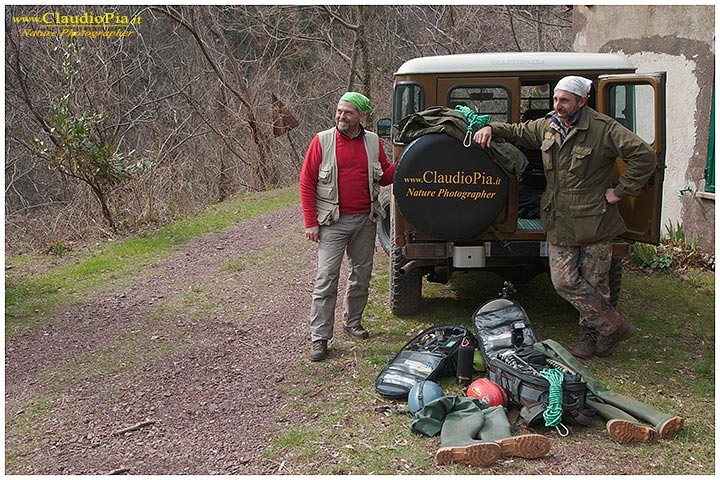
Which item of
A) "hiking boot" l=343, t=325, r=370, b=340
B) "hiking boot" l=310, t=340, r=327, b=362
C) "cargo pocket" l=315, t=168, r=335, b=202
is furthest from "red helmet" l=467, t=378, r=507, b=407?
"cargo pocket" l=315, t=168, r=335, b=202

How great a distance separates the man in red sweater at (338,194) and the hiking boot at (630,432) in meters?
2.20

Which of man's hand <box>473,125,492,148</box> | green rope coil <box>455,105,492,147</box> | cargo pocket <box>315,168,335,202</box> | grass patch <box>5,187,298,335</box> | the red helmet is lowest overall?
the red helmet

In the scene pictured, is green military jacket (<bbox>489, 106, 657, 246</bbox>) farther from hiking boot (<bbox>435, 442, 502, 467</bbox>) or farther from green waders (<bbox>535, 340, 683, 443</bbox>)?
hiking boot (<bbox>435, 442, 502, 467</bbox>)

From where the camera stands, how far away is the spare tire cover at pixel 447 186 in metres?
A: 5.03

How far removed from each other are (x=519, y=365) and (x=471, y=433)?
28.1 inches

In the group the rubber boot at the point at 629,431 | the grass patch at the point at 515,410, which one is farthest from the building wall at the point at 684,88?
the rubber boot at the point at 629,431

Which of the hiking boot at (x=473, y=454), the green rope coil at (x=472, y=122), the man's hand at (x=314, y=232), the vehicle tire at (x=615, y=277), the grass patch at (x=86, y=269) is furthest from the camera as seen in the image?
the grass patch at (x=86, y=269)

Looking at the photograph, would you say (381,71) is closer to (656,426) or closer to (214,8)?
(214,8)

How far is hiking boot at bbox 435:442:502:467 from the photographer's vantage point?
11.7 feet

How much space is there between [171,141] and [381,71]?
21.0ft

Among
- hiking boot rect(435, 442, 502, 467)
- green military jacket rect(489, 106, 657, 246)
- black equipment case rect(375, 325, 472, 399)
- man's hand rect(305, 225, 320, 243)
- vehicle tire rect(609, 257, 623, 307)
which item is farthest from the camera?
vehicle tire rect(609, 257, 623, 307)

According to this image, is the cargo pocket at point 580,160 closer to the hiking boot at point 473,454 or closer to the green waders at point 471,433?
the green waders at point 471,433

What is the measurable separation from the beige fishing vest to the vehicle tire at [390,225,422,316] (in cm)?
83

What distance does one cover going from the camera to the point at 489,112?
229 inches
